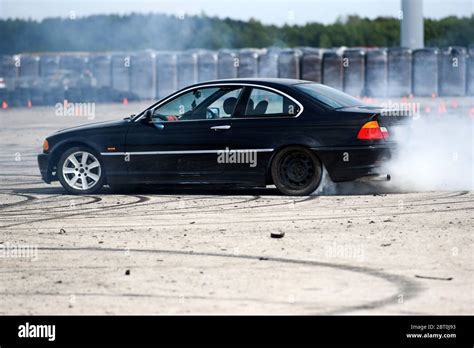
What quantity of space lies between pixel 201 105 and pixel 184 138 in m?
0.47

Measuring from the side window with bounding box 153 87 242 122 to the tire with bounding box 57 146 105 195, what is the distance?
38.6 inches

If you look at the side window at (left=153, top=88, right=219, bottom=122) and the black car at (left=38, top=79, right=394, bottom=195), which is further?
the side window at (left=153, top=88, right=219, bottom=122)

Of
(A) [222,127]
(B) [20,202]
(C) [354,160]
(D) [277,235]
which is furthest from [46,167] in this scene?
(D) [277,235]

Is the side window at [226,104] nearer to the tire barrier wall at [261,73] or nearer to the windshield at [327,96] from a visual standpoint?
the windshield at [327,96]

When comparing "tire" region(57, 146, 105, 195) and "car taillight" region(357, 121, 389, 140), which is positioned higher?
"car taillight" region(357, 121, 389, 140)

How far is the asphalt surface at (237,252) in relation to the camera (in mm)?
7293

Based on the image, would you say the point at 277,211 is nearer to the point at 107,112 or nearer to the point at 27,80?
the point at 107,112

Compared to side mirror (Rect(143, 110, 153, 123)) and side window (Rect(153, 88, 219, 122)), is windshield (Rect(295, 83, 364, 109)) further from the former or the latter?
side mirror (Rect(143, 110, 153, 123))

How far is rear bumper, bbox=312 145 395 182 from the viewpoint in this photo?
12.5 m

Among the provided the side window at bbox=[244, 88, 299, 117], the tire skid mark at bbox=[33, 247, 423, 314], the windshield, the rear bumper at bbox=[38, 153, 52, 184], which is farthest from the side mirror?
the tire skid mark at bbox=[33, 247, 423, 314]

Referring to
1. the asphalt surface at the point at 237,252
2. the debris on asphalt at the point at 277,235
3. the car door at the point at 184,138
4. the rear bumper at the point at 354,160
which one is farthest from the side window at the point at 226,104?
the debris on asphalt at the point at 277,235

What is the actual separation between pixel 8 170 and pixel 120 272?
32.1 ft

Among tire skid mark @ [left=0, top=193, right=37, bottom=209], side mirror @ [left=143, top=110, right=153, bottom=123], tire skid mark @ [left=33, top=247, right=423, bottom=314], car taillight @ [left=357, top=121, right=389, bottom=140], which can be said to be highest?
side mirror @ [left=143, top=110, right=153, bottom=123]

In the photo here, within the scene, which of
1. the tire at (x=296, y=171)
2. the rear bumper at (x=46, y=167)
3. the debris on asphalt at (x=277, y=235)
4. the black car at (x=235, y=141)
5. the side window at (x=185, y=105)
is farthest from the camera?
the rear bumper at (x=46, y=167)
